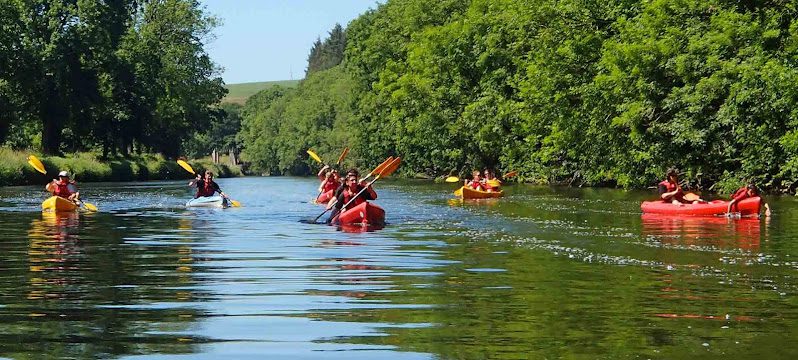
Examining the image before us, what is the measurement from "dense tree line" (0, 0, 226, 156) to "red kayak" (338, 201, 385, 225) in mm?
46979

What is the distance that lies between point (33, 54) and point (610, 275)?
61.3 meters

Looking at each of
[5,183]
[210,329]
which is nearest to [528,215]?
[210,329]

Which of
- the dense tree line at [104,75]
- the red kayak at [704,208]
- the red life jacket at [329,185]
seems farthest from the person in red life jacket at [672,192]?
the dense tree line at [104,75]

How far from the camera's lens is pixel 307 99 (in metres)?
157

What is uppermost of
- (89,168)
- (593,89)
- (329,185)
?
(593,89)

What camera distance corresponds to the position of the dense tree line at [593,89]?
42.3m

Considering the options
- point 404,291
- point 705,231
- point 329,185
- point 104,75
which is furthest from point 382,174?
point 104,75

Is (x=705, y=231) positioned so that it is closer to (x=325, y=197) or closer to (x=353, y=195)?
(x=353, y=195)

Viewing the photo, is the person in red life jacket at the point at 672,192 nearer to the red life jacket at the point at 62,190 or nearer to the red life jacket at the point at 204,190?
the red life jacket at the point at 204,190

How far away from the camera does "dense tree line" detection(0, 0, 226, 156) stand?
7219 cm

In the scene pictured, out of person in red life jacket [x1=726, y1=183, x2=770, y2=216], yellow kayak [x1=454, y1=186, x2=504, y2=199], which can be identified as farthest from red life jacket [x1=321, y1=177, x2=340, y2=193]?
person in red life jacket [x1=726, y1=183, x2=770, y2=216]

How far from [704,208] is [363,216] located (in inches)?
351

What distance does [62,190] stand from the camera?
35219 mm

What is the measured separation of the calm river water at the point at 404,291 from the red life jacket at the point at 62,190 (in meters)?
7.98
